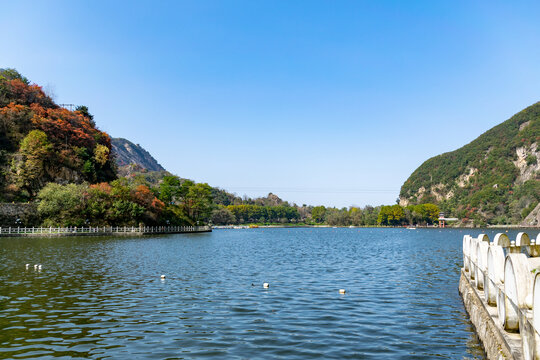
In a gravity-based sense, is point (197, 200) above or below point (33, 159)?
below

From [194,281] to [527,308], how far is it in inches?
877

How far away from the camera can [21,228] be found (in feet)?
279

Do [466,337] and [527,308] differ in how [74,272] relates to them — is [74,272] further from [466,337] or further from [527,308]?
[527,308]

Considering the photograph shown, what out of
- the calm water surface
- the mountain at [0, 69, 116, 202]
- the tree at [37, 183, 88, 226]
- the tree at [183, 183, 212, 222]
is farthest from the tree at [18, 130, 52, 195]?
the calm water surface

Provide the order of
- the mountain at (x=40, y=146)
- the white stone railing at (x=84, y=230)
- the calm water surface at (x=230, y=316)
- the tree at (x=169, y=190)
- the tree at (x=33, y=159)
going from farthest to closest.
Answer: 1. the tree at (x=169, y=190)
2. the mountain at (x=40, y=146)
3. the tree at (x=33, y=159)
4. the white stone railing at (x=84, y=230)
5. the calm water surface at (x=230, y=316)

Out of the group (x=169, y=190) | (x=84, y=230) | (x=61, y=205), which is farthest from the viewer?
(x=169, y=190)

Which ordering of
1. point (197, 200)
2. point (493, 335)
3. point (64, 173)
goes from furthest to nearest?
point (197, 200), point (64, 173), point (493, 335)

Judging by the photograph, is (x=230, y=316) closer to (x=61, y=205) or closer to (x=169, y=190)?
(x=61, y=205)

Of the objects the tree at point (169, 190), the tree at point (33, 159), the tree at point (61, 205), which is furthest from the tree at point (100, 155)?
the tree at point (61, 205)

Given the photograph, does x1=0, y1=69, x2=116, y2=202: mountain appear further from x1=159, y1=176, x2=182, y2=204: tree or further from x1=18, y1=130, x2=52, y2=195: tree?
x1=159, y1=176, x2=182, y2=204: tree

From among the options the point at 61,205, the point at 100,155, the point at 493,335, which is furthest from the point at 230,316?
the point at 100,155

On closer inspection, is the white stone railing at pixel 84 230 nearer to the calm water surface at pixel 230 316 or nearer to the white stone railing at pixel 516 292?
the calm water surface at pixel 230 316

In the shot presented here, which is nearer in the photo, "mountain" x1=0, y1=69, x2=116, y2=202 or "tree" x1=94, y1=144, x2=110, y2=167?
"mountain" x1=0, y1=69, x2=116, y2=202

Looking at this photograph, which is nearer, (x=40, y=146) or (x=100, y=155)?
(x=40, y=146)
